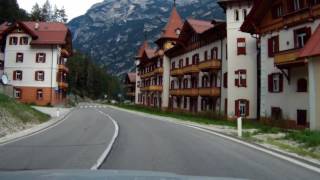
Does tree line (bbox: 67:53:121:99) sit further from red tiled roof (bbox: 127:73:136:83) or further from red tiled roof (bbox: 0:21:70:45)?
red tiled roof (bbox: 0:21:70:45)

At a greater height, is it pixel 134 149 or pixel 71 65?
pixel 71 65

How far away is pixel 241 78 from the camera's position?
44719 millimetres

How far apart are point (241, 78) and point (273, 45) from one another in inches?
419

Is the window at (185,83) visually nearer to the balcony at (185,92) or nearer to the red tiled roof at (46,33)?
the balcony at (185,92)

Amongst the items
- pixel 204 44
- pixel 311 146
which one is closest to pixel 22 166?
pixel 311 146

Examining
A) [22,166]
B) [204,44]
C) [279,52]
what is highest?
[204,44]

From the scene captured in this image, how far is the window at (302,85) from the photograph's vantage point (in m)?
30.6

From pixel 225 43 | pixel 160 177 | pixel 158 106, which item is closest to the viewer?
pixel 160 177

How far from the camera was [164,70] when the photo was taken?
244 feet

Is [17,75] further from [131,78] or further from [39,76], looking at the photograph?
[131,78]

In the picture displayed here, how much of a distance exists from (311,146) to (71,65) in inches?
4555

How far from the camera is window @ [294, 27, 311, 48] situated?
29.9 m

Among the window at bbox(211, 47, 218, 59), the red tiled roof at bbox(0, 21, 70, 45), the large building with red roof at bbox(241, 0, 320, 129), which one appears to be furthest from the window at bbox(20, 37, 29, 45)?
the large building with red roof at bbox(241, 0, 320, 129)

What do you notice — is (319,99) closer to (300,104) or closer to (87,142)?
(300,104)
